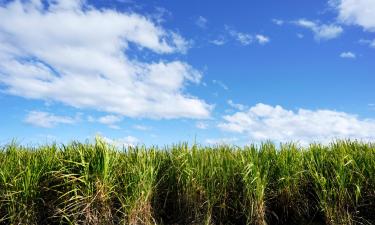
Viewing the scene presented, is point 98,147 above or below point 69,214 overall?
above

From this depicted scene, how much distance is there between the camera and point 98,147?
281 inches

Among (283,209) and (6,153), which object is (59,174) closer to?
(6,153)

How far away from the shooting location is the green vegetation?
676 centimetres

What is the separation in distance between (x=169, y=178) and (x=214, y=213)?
91cm

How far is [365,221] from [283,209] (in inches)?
50.1

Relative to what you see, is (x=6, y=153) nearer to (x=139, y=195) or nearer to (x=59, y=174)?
(x=59, y=174)

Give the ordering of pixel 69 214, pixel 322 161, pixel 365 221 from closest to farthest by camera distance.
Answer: pixel 69 214, pixel 365 221, pixel 322 161

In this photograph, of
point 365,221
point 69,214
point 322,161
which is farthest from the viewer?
point 322,161

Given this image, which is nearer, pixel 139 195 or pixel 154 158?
pixel 139 195

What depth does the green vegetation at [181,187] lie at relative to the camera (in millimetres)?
6758

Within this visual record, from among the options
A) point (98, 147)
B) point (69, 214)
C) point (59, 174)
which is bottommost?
point (69, 214)

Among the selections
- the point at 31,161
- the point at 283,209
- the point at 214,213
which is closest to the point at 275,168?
the point at 283,209

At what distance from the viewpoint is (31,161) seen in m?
7.33

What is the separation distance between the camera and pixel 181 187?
7234 mm
